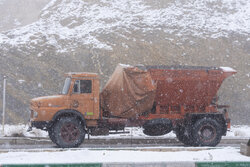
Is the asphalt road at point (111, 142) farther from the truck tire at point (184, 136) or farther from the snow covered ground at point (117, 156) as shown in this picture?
the snow covered ground at point (117, 156)

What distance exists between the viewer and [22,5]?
66812mm

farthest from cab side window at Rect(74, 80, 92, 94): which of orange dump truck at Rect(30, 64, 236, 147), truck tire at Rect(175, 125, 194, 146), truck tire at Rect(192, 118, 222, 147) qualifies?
truck tire at Rect(192, 118, 222, 147)

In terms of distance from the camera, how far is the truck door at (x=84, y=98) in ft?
38.0

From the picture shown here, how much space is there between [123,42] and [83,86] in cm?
2146

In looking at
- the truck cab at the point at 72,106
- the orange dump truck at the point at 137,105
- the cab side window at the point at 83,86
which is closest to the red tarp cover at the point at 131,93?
the orange dump truck at the point at 137,105

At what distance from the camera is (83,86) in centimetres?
1179

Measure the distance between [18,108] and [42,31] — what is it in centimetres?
1547

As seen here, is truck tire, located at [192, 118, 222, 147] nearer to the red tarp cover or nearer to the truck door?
the red tarp cover

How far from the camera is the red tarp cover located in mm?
11742

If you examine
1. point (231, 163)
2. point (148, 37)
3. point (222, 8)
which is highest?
point (222, 8)

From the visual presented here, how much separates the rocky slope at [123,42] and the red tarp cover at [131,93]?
35.1 feet

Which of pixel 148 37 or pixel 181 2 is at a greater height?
pixel 181 2

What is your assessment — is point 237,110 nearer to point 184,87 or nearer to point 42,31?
point 184,87

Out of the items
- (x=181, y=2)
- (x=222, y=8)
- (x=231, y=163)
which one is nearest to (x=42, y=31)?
(x=181, y=2)
